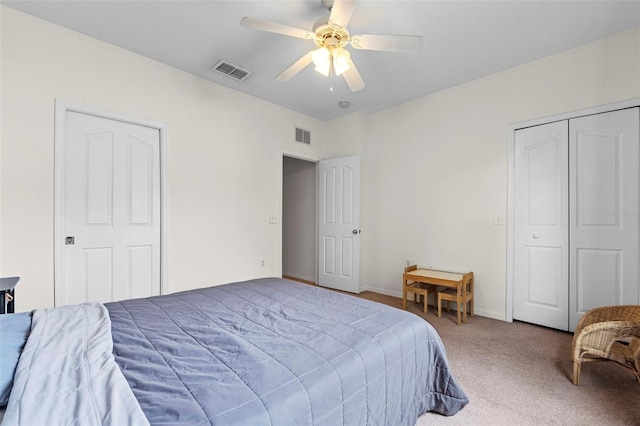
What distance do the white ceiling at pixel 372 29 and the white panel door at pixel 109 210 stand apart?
2.67 feet

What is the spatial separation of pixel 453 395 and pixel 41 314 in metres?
2.01

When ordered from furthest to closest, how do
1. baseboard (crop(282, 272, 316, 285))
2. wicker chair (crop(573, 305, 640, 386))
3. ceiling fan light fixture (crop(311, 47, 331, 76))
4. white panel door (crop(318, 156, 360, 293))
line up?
baseboard (crop(282, 272, 316, 285)) → white panel door (crop(318, 156, 360, 293)) → ceiling fan light fixture (crop(311, 47, 331, 76)) → wicker chair (crop(573, 305, 640, 386))

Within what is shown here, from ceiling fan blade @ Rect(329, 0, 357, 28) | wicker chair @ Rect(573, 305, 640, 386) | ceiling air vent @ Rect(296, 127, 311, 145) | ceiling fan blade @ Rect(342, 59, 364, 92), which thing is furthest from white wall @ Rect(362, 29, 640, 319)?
ceiling fan blade @ Rect(329, 0, 357, 28)

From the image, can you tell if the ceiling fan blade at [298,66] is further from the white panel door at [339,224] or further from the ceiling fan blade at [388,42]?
the white panel door at [339,224]

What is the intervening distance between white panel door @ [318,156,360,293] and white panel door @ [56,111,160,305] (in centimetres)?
234

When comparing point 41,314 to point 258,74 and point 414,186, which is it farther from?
point 414,186

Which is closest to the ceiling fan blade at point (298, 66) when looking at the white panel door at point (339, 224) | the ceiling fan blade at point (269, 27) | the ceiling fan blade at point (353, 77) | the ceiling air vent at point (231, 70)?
the ceiling fan blade at point (269, 27)

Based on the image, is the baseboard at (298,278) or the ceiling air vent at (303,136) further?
the baseboard at (298,278)

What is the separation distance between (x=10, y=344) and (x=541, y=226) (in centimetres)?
377

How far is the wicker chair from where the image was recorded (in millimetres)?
1699

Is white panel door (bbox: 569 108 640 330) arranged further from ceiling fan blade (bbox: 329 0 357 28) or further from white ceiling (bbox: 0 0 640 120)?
ceiling fan blade (bbox: 329 0 357 28)

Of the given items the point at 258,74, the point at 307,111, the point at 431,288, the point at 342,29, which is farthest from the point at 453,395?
the point at 307,111

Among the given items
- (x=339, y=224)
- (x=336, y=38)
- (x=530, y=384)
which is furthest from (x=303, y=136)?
(x=530, y=384)

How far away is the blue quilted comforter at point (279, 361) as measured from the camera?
0.83 metres
